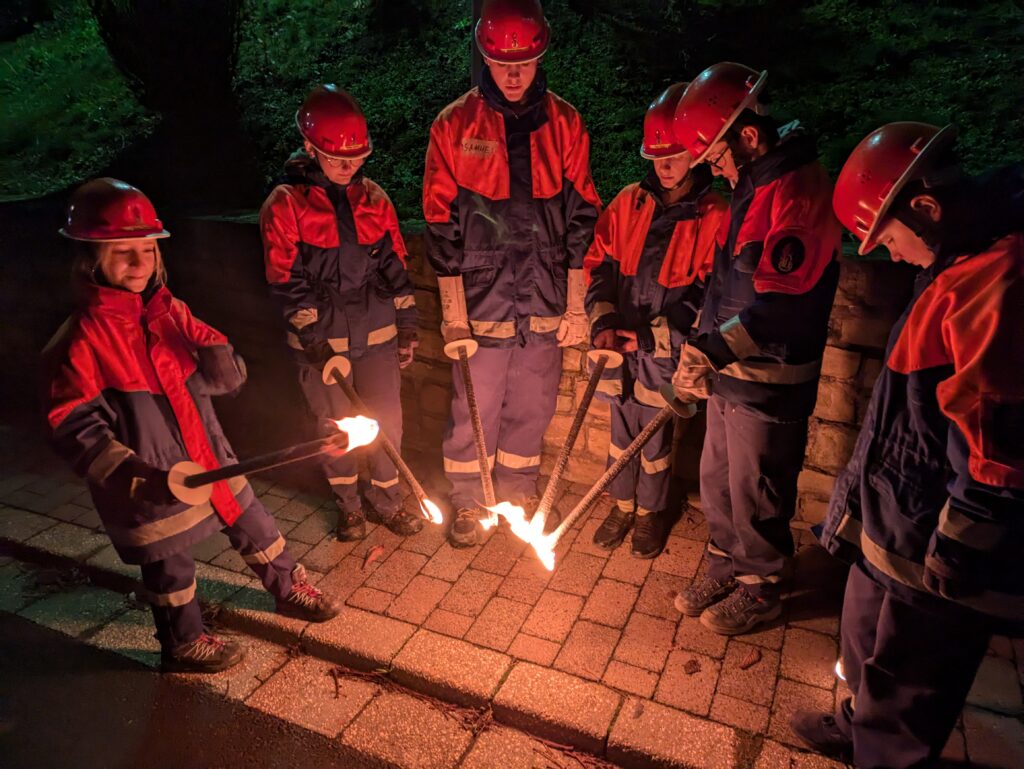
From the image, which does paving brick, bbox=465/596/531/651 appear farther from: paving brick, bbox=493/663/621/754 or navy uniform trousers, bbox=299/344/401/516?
navy uniform trousers, bbox=299/344/401/516

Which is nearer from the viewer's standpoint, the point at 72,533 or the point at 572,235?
the point at 572,235

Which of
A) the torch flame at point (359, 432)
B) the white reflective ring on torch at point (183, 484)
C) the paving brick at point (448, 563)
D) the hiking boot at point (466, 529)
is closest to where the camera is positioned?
the white reflective ring on torch at point (183, 484)

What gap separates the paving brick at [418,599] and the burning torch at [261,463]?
1458 mm

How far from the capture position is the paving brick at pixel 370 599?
412cm

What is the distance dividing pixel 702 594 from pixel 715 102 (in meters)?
2.64

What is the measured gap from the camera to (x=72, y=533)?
491cm

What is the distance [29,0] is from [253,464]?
19.4m

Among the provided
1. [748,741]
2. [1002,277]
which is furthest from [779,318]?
[748,741]

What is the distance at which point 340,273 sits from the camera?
4266 millimetres

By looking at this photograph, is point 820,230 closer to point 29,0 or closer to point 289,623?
point 289,623

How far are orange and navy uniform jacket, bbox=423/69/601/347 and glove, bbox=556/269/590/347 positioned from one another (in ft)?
0.25

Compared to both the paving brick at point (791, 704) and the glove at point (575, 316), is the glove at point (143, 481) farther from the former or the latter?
the paving brick at point (791, 704)

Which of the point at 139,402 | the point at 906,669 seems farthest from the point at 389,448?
the point at 906,669

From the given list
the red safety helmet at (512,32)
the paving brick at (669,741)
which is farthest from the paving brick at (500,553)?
the red safety helmet at (512,32)
